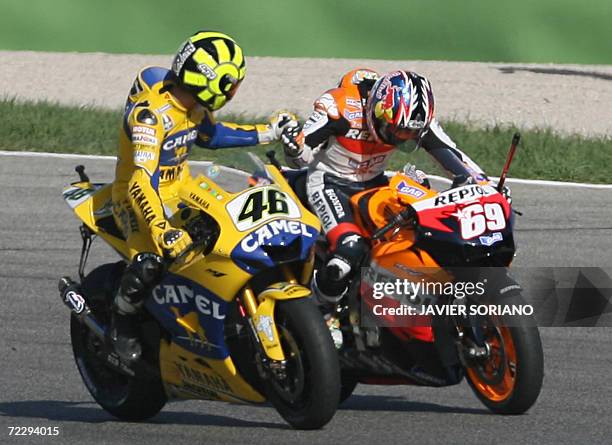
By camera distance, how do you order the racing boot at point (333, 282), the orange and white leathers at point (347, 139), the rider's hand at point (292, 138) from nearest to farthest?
the racing boot at point (333, 282), the rider's hand at point (292, 138), the orange and white leathers at point (347, 139)

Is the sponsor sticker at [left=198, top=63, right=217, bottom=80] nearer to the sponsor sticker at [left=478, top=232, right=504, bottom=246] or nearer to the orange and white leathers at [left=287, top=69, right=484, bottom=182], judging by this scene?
the orange and white leathers at [left=287, top=69, right=484, bottom=182]

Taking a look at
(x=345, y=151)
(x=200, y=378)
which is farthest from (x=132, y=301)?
(x=345, y=151)

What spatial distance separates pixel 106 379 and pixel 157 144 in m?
1.20

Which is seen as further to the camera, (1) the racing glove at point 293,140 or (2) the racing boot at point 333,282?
(1) the racing glove at point 293,140

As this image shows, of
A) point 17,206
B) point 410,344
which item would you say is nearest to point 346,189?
point 410,344

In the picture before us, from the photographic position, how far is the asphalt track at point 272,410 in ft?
20.6

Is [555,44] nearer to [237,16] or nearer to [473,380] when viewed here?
[237,16]

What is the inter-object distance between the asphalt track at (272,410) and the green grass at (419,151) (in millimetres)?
1271

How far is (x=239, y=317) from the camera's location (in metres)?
6.11

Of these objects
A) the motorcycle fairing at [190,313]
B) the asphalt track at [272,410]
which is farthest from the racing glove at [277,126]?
the asphalt track at [272,410]

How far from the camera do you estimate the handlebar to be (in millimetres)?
6340

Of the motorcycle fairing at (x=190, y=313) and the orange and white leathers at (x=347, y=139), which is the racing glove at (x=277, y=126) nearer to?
the orange and white leathers at (x=347, y=139)

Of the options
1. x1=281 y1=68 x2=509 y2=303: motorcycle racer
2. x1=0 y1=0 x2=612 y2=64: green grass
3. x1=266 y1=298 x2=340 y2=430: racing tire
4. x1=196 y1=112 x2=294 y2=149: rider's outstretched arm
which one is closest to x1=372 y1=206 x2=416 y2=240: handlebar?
x1=281 y1=68 x2=509 y2=303: motorcycle racer

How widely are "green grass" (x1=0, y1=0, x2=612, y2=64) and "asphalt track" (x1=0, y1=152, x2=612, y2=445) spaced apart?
5.05 meters
